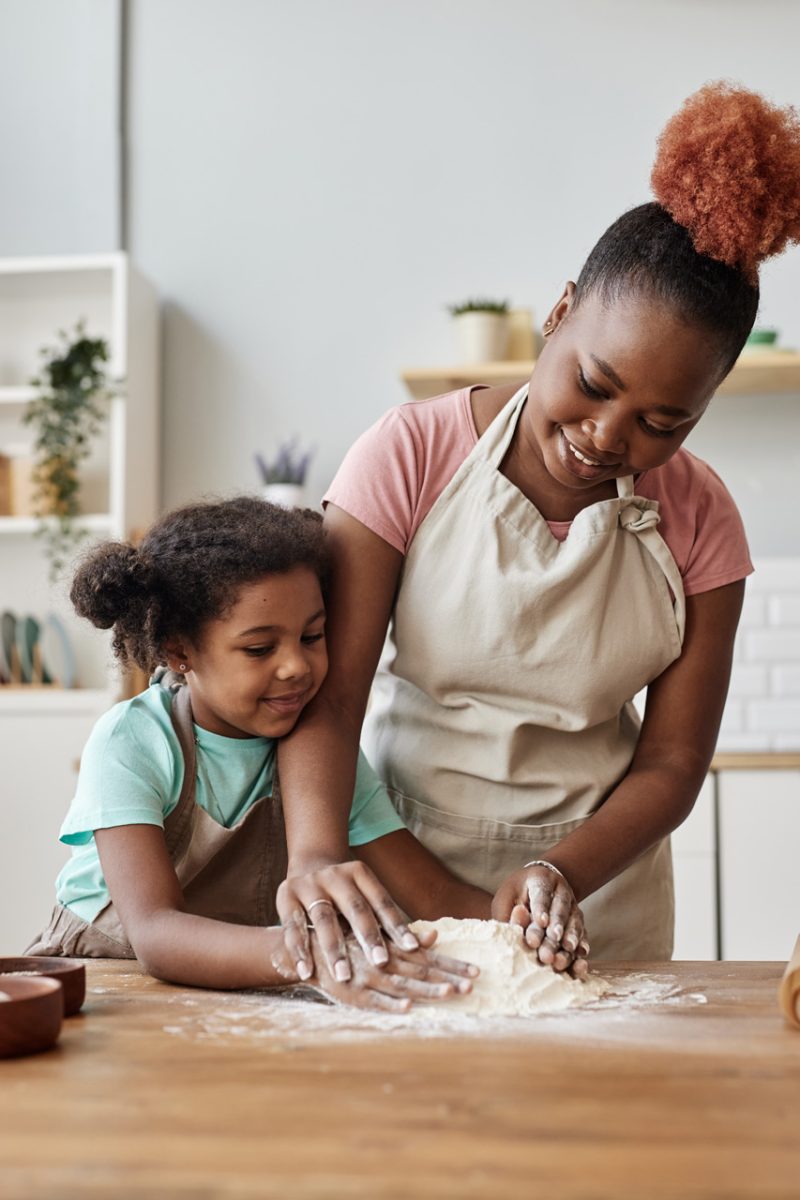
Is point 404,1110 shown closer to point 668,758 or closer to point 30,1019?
point 30,1019

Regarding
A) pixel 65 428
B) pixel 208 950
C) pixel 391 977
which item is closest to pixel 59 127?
pixel 65 428

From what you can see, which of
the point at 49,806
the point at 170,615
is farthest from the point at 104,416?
the point at 170,615

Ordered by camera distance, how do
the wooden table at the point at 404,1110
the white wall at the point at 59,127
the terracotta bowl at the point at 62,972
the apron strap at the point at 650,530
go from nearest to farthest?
the wooden table at the point at 404,1110 < the terracotta bowl at the point at 62,972 < the apron strap at the point at 650,530 < the white wall at the point at 59,127

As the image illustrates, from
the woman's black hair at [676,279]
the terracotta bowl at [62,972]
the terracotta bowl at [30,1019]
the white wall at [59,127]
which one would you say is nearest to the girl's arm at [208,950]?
the terracotta bowl at [62,972]

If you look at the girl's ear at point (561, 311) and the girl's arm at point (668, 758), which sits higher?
the girl's ear at point (561, 311)

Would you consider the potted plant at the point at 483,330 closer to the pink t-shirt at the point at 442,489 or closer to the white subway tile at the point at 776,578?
the white subway tile at the point at 776,578

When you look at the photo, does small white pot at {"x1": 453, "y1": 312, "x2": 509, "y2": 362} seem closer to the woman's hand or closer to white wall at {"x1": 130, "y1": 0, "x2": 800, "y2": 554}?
white wall at {"x1": 130, "y1": 0, "x2": 800, "y2": 554}

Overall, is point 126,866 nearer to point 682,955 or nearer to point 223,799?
point 223,799

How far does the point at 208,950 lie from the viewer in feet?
3.53

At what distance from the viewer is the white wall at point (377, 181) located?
136 inches

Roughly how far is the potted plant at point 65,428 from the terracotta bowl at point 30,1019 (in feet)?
8.45

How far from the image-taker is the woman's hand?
101cm

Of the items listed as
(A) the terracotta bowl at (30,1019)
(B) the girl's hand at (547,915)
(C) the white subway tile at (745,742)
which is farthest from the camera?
(C) the white subway tile at (745,742)

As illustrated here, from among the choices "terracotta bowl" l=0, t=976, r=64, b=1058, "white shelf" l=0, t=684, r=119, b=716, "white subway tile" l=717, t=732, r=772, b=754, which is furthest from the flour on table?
"white shelf" l=0, t=684, r=119, b=716
